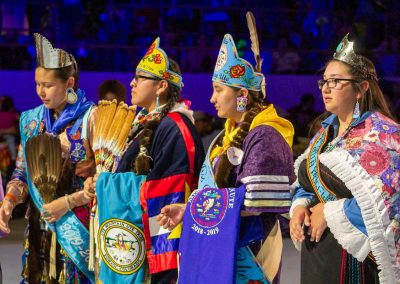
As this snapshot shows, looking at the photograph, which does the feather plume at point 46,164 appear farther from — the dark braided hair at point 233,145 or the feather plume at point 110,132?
the dark braided hair at point 233,145

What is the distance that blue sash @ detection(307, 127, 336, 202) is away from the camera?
343cm

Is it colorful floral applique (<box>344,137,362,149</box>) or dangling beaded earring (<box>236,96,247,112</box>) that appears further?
dangling beaded earring (<box>236,96,247,112</box>)

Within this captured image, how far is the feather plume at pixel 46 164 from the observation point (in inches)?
175

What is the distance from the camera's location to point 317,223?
3377 millimetres

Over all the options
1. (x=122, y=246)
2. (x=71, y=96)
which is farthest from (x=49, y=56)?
(x=122, y=246)

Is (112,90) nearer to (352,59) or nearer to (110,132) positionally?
(110,132)

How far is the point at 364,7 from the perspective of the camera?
10344mm

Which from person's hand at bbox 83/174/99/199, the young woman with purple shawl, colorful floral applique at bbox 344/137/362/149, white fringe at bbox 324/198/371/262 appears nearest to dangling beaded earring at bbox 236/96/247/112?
the young woman with purple shawl

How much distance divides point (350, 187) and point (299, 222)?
0.81ft

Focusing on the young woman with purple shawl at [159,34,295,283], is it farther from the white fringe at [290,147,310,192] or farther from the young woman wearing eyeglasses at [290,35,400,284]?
the young woman wearing eyeglasses at [290,35,400,284]

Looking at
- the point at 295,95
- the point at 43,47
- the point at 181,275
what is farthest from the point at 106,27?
the point at 181,275

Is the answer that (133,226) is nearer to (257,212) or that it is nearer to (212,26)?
(257,212)

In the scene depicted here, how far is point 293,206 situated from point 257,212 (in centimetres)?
17

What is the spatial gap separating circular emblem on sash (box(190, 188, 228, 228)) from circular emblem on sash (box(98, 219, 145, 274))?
0.46m
